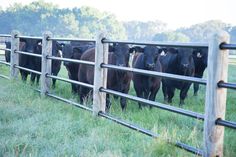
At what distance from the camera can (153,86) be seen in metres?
9.18

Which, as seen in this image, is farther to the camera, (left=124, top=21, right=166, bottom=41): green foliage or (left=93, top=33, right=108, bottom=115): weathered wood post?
(left=124, top=21, right=166, bottom=41): green foliage

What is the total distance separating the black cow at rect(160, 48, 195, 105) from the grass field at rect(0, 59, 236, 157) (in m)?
2.81

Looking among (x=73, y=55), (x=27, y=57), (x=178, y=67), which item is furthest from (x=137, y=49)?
(x=27, y=57)

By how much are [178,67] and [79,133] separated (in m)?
6.04

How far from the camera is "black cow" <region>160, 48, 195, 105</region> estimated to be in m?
10.1

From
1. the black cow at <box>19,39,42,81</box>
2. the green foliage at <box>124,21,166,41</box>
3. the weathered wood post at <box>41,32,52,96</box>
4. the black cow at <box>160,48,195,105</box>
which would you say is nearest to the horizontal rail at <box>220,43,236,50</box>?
the weathered wood post at <box>41,32,52,96</box>

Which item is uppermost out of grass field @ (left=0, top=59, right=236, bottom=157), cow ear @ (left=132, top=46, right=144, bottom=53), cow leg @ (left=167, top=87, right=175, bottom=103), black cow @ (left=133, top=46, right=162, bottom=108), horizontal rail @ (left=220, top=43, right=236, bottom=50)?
horizontal rail @ (left=220, top=43, right=236, bottom=50)

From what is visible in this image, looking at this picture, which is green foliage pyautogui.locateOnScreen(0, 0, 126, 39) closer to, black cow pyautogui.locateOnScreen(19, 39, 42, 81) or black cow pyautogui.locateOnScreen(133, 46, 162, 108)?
black cow pyautogui.locateOnScreen(19, 39, 42, 81)

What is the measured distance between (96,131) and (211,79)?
6.31ft

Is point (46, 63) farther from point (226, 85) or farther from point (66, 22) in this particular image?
point (66, 22)

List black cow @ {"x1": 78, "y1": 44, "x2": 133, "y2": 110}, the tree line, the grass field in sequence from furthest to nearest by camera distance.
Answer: the tree line → black cow @ {"x1": 78, "y1": 44, "x2": 133, "y2": 110} → the grass field

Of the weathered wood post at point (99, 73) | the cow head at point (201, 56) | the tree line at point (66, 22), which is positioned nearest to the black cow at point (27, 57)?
the cow head at point (201, 56)

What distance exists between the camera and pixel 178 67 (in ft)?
35.0

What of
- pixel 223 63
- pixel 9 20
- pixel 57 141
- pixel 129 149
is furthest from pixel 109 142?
pixel 9 20
